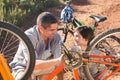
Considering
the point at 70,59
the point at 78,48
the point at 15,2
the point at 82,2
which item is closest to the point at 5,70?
the point at 70,59

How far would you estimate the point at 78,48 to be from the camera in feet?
12.5

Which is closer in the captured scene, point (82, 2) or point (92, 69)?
point (92, 69)

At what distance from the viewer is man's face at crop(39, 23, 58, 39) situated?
11.5 ft

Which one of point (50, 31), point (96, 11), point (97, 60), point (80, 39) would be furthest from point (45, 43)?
point (96, 11)

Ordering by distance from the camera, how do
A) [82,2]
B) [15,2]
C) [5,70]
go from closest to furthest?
[5,70] < [15,2] < [82,2]

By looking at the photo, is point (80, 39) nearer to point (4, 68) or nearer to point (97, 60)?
point (97, 60)

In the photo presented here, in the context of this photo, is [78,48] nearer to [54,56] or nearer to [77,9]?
[54,56]

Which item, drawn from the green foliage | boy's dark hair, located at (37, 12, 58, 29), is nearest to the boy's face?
boy's dark hair, located at (37, 12, 58, 29)

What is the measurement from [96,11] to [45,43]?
485 centimetres

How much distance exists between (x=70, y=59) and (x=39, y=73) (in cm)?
56

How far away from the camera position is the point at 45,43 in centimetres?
376

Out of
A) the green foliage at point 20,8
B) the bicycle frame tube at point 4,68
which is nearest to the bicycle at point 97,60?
the bicycle frame tube at point 4,68

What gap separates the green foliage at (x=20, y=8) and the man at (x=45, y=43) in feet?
9.81

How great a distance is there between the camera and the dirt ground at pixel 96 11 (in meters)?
7.33
